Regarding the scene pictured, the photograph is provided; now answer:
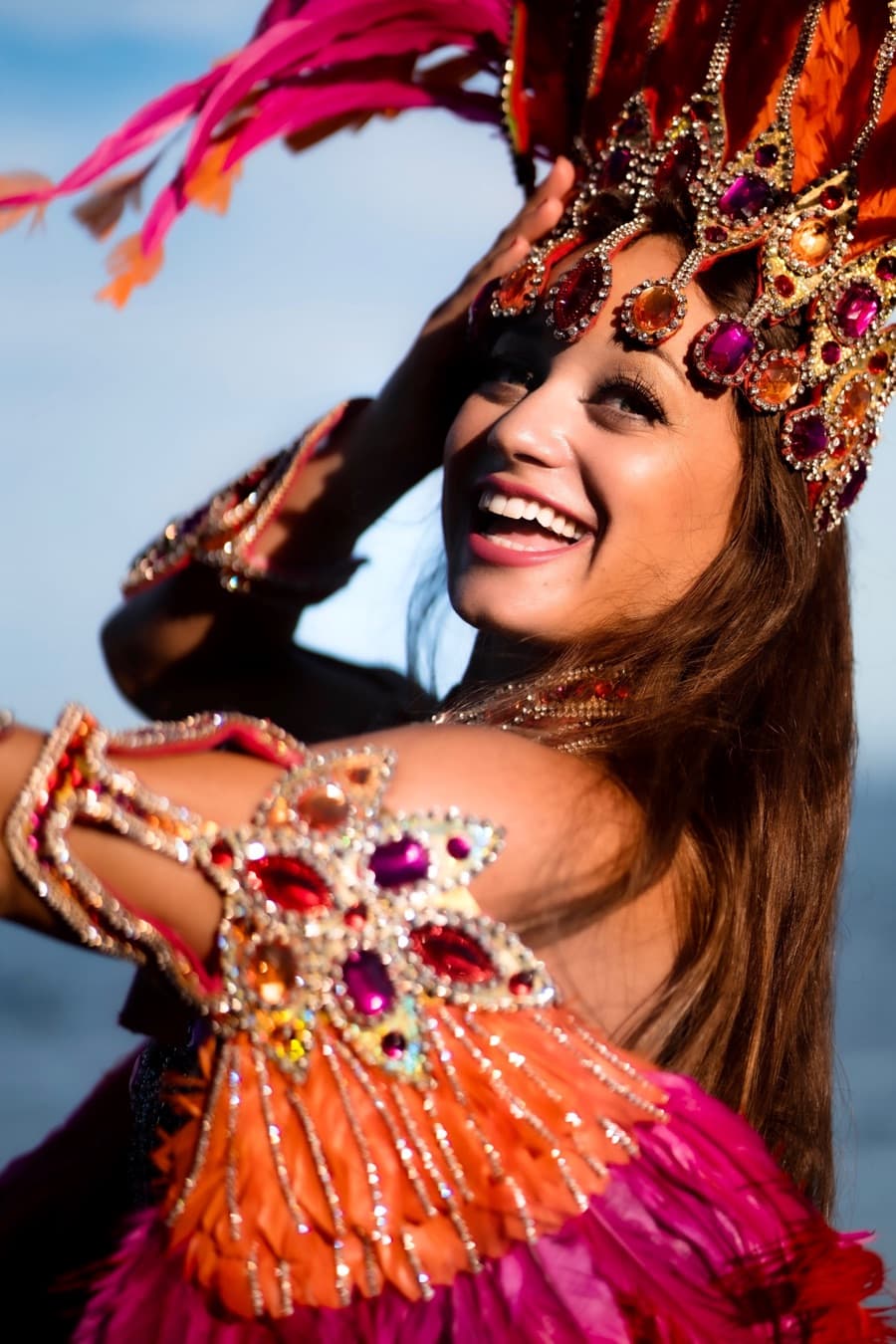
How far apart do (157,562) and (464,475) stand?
54cm

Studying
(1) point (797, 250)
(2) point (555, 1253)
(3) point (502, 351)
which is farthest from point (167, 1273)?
(1) point (797, 250)

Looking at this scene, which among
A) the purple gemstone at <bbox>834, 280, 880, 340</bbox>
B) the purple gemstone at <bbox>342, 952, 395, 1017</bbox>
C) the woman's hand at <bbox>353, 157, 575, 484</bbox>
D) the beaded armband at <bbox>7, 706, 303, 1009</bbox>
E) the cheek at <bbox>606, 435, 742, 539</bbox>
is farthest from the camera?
the woman's hand at <bbox>353, 157, 575, 484</bbox>

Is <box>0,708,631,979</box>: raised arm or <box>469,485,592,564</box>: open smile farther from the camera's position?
<box>469,485,592,564</box>: open smile

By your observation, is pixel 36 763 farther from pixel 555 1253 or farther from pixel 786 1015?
pixel 786 1015

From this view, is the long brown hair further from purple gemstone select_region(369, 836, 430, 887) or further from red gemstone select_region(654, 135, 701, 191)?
purple gemstone select_region(369, 836, 430, 887)

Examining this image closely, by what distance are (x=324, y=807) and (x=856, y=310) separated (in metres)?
0.92

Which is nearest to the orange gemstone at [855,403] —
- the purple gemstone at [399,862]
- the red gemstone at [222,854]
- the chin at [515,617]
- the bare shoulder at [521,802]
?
the chin at [515,617]

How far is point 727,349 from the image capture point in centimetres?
189

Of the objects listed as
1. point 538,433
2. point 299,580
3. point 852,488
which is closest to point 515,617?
point 538,433

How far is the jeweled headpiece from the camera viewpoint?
1912 mm

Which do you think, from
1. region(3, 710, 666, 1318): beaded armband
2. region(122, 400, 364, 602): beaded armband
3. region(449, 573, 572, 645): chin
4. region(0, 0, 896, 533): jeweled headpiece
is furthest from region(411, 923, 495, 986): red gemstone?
region(122, 400, 364, 602): beaded armband

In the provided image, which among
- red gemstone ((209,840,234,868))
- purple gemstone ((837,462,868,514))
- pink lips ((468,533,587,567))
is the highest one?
purple gemstone ((837,462,868,514))

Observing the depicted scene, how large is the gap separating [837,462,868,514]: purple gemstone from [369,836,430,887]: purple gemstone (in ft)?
2.61

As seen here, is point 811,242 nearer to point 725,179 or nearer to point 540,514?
point 725,179
